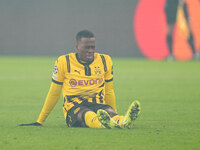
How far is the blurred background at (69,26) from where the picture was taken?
25469 millimetres

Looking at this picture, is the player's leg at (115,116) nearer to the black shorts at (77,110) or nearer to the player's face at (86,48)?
the black shorts at (77,110)

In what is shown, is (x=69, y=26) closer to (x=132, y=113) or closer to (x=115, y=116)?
(x=115, y=116)

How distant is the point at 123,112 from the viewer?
9102mm

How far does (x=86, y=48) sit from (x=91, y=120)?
0.96 meters

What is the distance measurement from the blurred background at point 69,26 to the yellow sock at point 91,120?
18.5 meters

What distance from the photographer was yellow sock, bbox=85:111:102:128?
263 inches

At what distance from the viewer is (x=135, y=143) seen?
573 cm

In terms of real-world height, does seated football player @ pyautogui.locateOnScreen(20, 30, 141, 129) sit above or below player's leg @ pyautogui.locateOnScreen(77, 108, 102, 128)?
above

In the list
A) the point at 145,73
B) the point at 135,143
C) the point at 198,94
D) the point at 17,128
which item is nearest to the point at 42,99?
the point at 198,94

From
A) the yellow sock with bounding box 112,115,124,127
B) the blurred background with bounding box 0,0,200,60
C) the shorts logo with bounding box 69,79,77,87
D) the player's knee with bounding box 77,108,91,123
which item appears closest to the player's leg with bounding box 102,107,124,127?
the yellow sock with bounding box 112,115,124,127

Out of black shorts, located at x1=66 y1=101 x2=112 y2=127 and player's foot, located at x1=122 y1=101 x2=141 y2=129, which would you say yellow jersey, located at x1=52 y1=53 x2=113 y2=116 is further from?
→ player's foot, located at x1=122 y1=101 x2=141 y2=129

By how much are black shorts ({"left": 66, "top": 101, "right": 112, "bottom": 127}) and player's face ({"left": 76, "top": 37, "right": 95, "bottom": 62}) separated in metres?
0.59

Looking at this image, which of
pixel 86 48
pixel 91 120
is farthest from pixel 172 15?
pixel 91 120

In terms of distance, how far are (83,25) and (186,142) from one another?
20033mm
